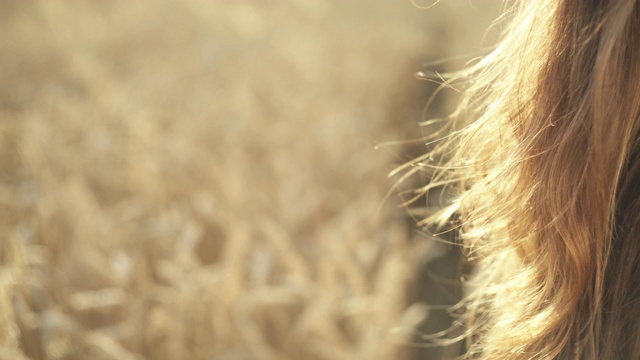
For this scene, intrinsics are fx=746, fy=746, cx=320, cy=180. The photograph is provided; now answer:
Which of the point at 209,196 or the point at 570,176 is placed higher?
the point at 570,176

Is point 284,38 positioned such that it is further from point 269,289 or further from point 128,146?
point 269,289

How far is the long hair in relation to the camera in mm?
714

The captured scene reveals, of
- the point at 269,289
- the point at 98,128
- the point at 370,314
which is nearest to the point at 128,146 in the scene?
the point at 98,128

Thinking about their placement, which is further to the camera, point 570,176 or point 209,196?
point 209,196

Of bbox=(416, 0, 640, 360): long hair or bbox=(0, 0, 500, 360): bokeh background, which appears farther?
bbox=(0, 0, 500, 360): bokeh background

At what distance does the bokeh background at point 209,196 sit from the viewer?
1378 mm

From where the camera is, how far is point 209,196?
6.22 ft

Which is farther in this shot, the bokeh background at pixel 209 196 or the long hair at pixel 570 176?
the bokeh background at pixel 209 196

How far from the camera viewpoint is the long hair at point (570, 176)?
2.34 ft

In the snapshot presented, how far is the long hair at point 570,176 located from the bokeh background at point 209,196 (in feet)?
0.98

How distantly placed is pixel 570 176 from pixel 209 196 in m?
1.26

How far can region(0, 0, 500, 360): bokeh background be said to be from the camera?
1.38 metres

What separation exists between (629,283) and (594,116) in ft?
0.62

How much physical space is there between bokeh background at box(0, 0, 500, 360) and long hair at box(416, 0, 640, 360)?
30 centimetres
